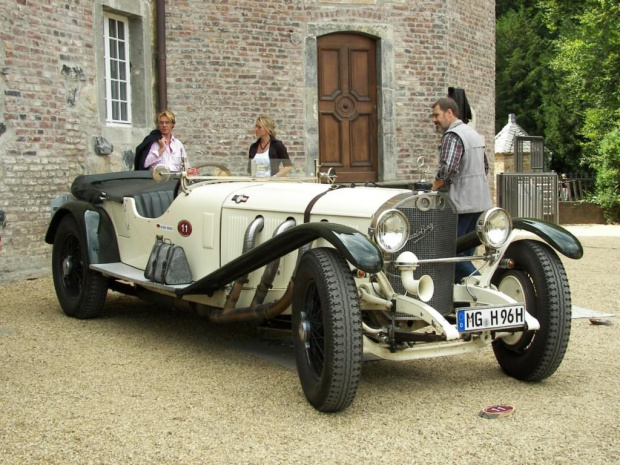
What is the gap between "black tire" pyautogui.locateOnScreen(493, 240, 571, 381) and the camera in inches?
185

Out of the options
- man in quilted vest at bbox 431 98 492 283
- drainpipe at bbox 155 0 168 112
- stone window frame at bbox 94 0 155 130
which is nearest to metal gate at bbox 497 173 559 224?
drainpipe at bbox 155 0 168 112

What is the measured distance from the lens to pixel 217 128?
1187 cm

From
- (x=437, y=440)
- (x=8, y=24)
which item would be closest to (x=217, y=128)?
(x=8, y=24)

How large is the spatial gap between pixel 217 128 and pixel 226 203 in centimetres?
643

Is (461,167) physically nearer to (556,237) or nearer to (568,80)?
(556,237)

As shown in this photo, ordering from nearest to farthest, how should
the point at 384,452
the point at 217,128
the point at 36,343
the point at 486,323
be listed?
1. the point at 384,452
2. the point at 486,323
3. the point at 36,343
4. the point at 217,128

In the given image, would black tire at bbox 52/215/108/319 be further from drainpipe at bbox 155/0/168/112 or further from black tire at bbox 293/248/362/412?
drainpipe at bbox 155/0/168/112

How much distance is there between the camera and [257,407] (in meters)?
4.39

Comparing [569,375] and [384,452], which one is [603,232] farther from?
[384,452]

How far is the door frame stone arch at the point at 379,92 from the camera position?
40.3ft

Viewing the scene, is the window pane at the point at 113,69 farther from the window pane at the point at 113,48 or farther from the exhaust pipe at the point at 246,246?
the exhaust pipe at the point at 246,246

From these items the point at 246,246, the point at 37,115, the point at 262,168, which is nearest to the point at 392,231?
the point at 246,246

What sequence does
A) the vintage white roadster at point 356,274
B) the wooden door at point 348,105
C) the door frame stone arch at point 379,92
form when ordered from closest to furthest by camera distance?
1. the vintage white roadster at point 356,274
2. the door frame stone arch at point 379,92
3. the wooden door at point 348,105

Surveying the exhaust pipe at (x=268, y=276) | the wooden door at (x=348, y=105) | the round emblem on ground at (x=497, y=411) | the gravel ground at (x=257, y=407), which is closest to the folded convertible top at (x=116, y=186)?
the gravel ground at (x=257, y=407)
